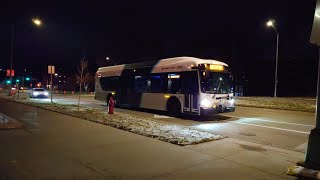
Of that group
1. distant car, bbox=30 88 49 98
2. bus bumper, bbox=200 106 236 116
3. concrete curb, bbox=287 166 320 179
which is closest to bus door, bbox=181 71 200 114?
bus bumper, bbox=200 106 236 116

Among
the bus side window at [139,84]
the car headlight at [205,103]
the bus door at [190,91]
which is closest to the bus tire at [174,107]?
the bus door at [190,91]

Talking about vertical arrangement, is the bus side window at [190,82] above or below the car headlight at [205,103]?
above

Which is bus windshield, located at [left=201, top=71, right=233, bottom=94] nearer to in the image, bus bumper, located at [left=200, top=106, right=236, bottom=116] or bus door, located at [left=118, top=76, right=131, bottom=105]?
bus bumper, located at [left=200, top=106, right=236, bottom=116]

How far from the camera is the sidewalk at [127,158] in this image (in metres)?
6.11

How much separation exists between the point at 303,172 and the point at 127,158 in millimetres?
3813

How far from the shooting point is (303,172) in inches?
242

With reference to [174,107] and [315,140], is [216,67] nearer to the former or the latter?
[174,107]

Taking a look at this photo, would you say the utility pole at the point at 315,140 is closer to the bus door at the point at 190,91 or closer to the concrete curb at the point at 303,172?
the concrete curb at the point at 303,172

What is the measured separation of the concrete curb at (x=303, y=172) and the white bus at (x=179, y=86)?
840 cm

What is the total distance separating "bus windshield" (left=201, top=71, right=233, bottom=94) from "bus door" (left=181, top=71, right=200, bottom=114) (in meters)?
0.42

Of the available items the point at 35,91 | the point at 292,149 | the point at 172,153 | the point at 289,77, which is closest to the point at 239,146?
the point at 292,149

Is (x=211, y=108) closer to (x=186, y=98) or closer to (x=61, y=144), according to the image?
(x=186, y=98)

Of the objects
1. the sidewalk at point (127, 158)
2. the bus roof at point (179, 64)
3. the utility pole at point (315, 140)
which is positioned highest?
the bus roof at point (179, 64)

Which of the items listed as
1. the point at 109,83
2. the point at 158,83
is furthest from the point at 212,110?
the point at 109,83
